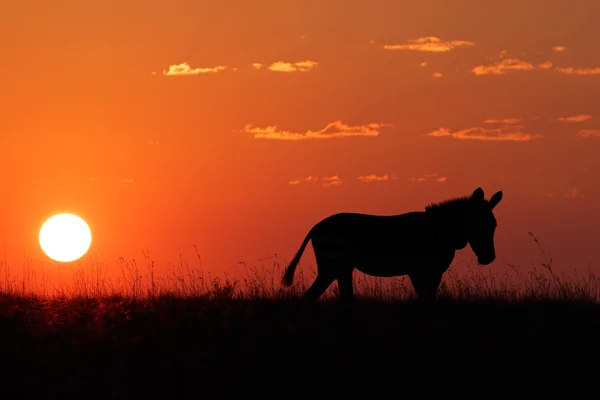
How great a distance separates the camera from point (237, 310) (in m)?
12.5

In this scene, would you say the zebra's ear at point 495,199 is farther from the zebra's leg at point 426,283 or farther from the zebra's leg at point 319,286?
the zebra's leg at point 319,286

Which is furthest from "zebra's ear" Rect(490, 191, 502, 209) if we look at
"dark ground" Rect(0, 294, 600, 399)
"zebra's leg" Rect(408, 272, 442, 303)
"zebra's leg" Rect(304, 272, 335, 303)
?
"zebra's leg" Rect(304, 272, 335, 303)

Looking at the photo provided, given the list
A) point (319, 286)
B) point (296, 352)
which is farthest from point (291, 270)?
point (296, 352)

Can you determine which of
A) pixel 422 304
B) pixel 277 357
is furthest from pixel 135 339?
pixel 422 304

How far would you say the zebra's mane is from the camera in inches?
597

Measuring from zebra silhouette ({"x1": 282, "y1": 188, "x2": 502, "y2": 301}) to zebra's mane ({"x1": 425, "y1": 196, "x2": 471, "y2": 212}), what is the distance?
60 mm

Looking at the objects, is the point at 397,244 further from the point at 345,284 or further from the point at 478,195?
the point at 478,195

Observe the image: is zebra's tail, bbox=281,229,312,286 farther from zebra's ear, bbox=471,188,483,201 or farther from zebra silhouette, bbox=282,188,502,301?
zebra's ear, bbox=471,188,483,201

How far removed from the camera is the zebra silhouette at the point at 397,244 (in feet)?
47.4

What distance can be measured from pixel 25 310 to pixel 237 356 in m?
4.23

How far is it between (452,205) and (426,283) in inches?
68.7

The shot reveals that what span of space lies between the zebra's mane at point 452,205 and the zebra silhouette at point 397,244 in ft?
0.20

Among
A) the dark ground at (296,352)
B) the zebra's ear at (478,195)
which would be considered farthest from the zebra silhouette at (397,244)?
the dark ground at (296,352)

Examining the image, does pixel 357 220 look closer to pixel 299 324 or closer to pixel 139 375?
pixel 299 324
